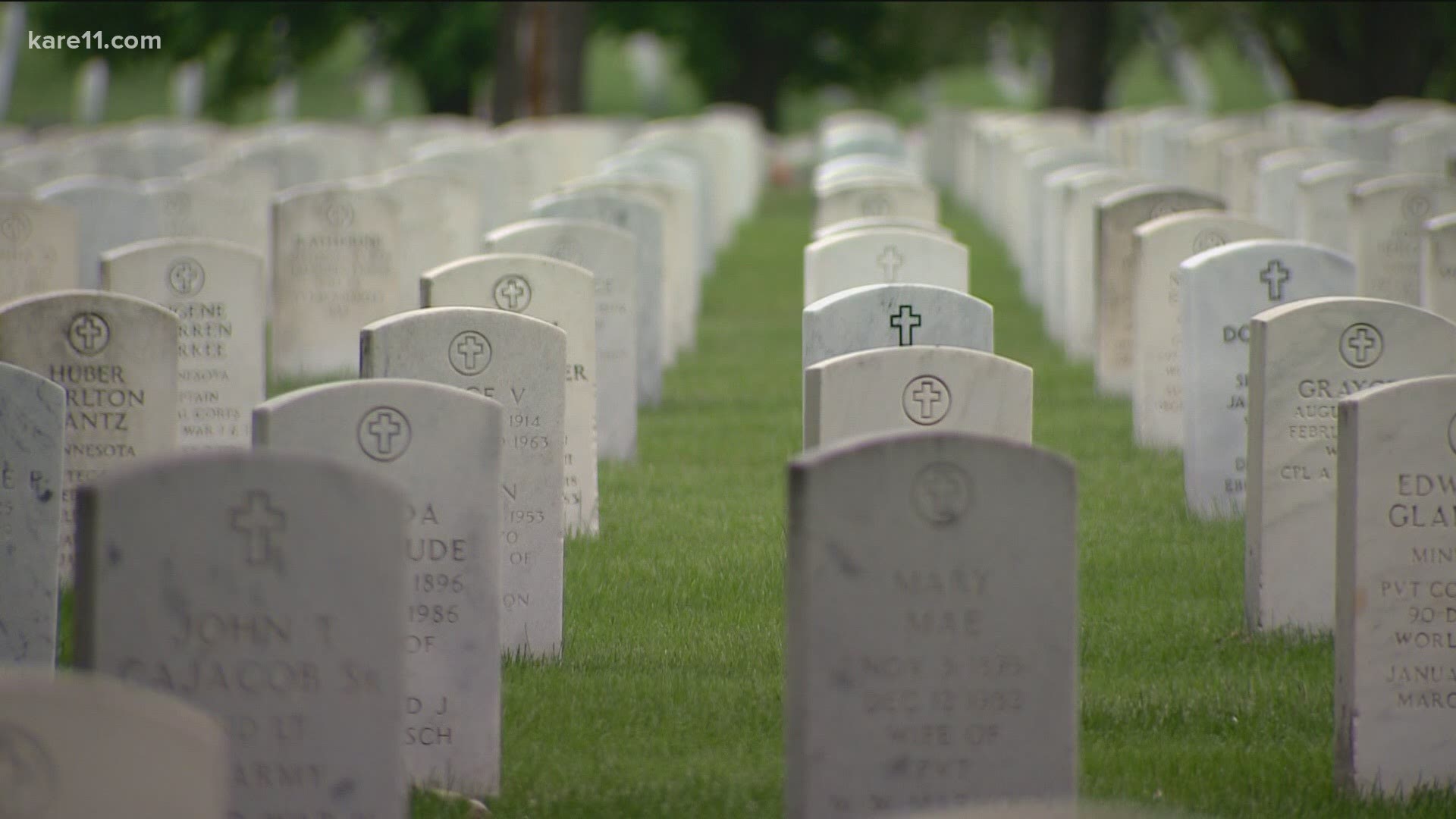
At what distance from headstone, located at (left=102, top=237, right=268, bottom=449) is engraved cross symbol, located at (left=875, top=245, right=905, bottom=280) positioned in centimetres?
300

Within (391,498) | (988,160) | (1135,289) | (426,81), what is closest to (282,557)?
(391,498)

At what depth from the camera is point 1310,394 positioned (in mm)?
7387

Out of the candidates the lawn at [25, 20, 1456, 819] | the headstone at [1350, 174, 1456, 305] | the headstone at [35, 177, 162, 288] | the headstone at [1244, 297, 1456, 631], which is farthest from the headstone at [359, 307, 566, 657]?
the headstone at [35, 177, 162, 288]

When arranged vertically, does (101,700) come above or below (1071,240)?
below

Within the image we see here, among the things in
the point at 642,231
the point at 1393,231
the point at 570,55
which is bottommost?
the point at 642,231

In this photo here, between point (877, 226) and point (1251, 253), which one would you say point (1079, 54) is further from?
point (1251, 253)

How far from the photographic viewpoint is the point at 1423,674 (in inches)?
230

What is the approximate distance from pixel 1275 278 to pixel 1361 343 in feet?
5.46

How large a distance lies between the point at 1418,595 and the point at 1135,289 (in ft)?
16.7

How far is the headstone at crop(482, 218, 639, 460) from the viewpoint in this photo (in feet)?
34.9

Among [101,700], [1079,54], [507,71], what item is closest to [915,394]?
[101,700]

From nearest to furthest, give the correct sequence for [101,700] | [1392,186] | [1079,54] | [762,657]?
[101,700] < [762,657] < [1392,186] < [1079,54]

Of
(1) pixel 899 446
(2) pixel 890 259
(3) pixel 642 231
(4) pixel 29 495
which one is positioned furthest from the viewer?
(3) pixel 642 231

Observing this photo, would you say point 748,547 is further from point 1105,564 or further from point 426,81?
point 426,81
